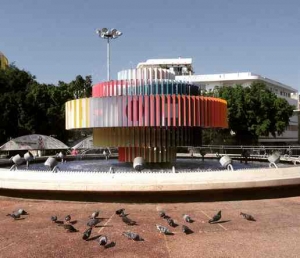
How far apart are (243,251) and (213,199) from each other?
4.92 meters

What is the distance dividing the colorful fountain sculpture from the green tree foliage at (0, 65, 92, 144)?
24001 millimetres

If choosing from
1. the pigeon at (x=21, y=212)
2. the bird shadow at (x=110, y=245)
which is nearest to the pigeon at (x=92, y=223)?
the bird shadow at (x=110, y=245)

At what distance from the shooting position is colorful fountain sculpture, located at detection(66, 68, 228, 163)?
60.9 ft

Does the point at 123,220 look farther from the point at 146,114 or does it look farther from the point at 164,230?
the point at 146,114

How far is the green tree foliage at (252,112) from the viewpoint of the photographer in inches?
2115

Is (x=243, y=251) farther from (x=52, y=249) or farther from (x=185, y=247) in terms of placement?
(x=52, y=249)

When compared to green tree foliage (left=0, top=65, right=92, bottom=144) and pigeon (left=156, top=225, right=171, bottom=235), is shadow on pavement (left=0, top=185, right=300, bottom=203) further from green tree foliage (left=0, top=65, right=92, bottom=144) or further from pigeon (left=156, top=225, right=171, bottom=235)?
green tree foliage (left=0, top=65, right=92, bottom=144)

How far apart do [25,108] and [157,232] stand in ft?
120

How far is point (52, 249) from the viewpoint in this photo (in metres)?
8.91

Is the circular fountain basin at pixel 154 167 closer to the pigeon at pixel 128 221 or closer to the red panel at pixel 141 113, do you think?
the red panel at pixel 141 113

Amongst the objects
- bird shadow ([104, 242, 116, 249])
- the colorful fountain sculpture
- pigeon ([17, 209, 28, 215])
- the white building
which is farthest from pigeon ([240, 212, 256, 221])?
the white building

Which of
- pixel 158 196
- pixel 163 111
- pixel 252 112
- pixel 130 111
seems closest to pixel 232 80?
pixel 252 112

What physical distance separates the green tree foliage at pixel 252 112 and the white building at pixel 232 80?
15996mm

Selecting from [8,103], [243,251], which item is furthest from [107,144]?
[8,103]
